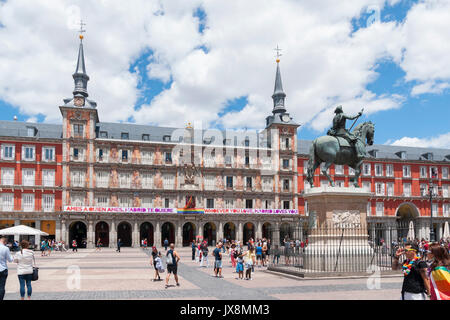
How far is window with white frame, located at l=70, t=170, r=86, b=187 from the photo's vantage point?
49.3m

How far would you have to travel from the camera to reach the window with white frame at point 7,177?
47500 mm

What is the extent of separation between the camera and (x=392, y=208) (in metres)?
60.0

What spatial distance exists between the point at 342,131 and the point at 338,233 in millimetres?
4153

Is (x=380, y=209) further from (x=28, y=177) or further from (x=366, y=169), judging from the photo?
(x=28, y=177)

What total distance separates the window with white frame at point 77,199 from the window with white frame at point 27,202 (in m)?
4.39

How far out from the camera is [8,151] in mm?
48031

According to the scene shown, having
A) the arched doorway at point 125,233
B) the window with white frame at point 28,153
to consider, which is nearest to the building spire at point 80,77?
the window with white frame at point 28,153

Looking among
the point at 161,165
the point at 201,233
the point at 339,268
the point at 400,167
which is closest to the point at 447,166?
the point at 400,167

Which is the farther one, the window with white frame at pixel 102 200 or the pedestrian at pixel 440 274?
the window with white frame at pixel 102 200

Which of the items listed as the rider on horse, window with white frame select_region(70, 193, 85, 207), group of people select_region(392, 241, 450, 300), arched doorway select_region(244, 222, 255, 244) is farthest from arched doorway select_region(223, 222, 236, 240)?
group of people select_region(392, 241, 450, 300)

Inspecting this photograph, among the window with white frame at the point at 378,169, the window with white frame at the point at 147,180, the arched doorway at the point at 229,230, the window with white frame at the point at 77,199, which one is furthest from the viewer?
the window with white frame at the point at 378,169

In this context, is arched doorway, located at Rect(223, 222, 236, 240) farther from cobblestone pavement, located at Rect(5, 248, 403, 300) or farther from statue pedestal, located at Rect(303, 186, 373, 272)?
statue pedestal, located at Rect(303, 186, 373, 272)

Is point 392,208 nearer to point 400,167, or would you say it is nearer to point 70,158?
point 400,167

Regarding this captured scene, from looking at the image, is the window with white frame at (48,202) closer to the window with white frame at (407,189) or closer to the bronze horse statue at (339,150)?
the bronze horse statue at (339,150)
